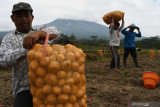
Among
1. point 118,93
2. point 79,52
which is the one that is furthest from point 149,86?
point 79,52

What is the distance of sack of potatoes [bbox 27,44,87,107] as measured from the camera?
3.41 ft

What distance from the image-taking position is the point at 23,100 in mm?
1393

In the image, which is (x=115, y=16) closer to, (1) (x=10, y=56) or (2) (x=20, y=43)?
(2) (x=20, y=43)

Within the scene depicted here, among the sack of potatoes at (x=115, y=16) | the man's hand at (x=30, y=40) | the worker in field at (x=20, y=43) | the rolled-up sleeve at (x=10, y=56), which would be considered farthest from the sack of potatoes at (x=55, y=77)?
the sack of potatoes at (x=115, y=16)

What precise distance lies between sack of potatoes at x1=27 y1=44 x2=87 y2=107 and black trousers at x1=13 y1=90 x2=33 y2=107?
0.32 metres

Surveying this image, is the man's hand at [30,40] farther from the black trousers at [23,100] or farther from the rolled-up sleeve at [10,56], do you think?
the black trousers at [23,100]

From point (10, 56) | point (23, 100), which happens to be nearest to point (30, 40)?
point (10, 56)

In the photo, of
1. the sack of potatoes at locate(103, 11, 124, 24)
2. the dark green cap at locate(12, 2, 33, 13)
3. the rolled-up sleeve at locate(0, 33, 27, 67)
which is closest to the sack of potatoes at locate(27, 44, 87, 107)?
the rolled-up sleeve at locate(0, 33, 27, 67)

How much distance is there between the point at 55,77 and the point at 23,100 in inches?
21.2

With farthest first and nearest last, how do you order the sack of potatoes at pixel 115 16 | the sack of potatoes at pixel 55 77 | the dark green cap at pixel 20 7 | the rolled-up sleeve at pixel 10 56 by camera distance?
the sack of potatoes at pixel 115 16, the dark green cap at pixel 20 7, the rolled-up sleeve at pixel 10 56, the sack of potatoes at pixel 55 77

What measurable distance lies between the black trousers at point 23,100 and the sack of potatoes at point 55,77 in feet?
1.04

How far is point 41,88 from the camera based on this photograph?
3.53 feet

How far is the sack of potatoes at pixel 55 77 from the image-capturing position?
3.41 feet

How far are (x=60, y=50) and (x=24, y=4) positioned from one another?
22.8 inches
